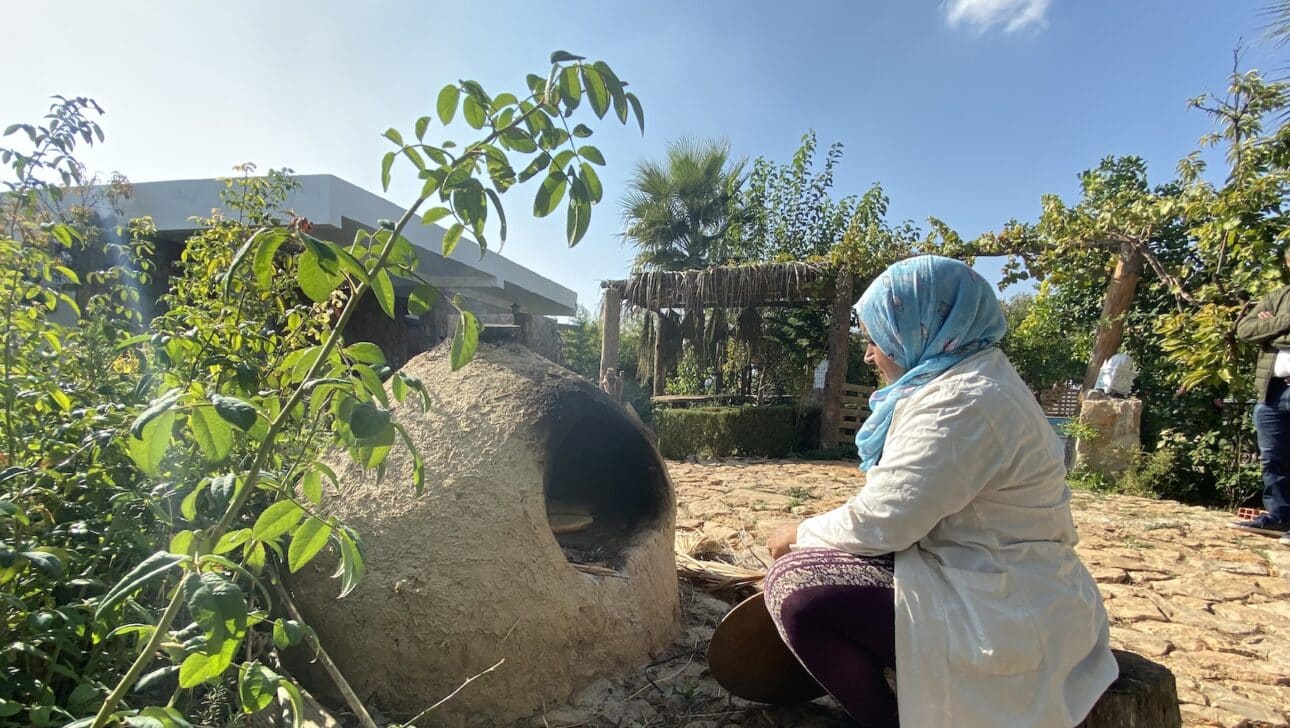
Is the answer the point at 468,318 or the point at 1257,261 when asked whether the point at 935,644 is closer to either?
the point at 468,318

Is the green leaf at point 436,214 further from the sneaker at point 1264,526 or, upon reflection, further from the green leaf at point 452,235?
the sneaker at point 1264,526

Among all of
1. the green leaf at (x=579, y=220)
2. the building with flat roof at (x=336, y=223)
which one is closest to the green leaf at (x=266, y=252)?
the green leaf at (x=579, y=220)

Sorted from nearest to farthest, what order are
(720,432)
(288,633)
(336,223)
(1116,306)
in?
1. (288,633)
2. (1116,306)
3. (336,223)
4. (720,432)

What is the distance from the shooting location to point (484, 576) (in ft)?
7.27

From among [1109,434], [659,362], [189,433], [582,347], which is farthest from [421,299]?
[582,347]

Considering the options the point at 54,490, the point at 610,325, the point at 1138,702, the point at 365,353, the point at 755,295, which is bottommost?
the point at 1138,702

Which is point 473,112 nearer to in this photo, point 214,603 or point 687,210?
point 214,603

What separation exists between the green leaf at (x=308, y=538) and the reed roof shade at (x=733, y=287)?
10.1 m

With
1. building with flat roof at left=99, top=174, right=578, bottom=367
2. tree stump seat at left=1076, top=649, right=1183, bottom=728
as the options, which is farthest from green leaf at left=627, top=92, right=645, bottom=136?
building with flat roof at left=99, top=174, right=578, bottom=367

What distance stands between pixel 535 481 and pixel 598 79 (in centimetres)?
173

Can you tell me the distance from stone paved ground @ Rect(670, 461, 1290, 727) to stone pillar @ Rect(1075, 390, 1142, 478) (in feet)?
2.36

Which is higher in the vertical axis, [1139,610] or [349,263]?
[349,263]

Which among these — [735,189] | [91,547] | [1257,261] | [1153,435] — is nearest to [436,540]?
[91,547]

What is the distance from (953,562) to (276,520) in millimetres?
1586
